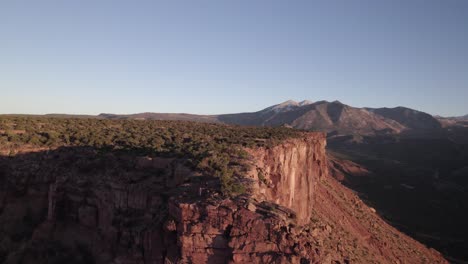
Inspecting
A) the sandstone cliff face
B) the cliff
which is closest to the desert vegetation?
the cliff

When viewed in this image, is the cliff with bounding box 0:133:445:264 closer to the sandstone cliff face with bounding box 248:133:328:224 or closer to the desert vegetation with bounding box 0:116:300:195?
the sandstone cliff face with bounding box 248:133:328:224

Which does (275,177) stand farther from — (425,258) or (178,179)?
(425,258)

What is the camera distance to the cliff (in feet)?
44.3

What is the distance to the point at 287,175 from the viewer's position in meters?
27.4

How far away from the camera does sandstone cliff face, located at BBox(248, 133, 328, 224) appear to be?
21.7 meters

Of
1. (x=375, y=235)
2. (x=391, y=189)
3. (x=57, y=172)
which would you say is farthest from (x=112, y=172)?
(x=391, y=189)

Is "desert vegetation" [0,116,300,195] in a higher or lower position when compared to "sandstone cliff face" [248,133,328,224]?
higher

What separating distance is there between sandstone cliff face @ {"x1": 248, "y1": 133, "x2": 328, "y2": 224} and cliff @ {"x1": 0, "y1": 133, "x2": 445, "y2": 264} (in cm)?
10

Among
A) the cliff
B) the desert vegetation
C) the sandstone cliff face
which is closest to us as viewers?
the cliff

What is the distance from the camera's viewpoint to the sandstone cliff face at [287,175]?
2166 centimetres

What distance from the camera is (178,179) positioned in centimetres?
1928

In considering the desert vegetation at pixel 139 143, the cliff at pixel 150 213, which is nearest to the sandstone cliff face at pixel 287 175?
the cliff at pixel 150 213

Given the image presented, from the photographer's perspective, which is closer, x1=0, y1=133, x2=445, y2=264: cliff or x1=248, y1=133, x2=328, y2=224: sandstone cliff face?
x1=0, y1=133, x2=445, y2=264: cliff

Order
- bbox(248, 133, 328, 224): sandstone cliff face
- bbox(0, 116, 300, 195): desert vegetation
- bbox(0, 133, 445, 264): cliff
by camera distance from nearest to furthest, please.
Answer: bbox(0, 133, 445, 264): cliff
bbox(0, 116, 300, 195): desert vegetation
bbox(248, 133, 328, 224): sandstone cliff face
